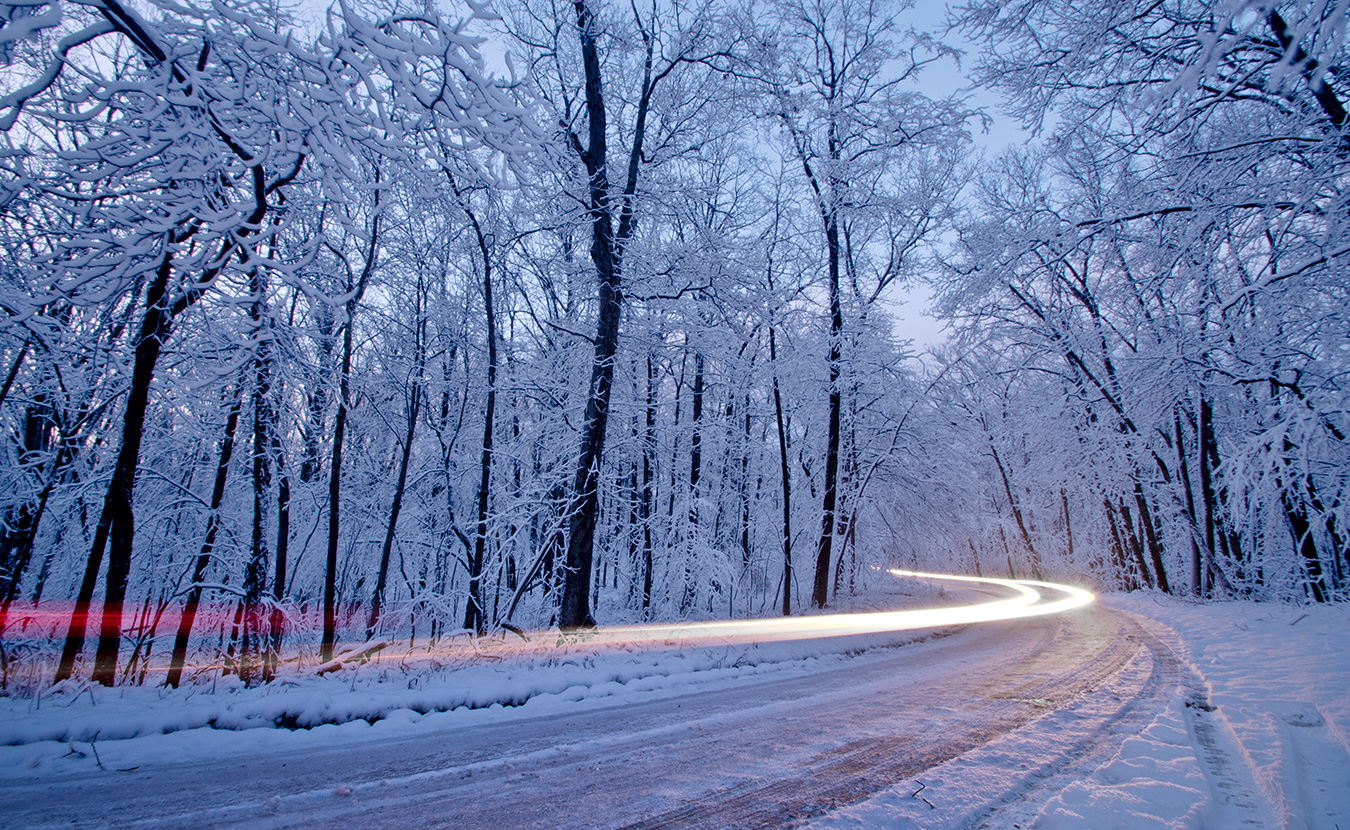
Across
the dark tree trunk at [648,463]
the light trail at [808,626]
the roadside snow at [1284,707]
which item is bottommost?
the light trail at [808,626]

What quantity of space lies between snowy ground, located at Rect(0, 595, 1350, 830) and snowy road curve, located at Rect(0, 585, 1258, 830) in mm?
19

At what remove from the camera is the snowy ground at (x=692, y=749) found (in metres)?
2.69

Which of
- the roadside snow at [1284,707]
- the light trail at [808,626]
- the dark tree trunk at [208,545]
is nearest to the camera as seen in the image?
the roadside snow at [1284,707]

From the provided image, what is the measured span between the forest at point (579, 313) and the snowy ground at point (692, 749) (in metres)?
2.19

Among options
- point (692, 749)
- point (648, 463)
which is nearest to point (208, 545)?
point (692, 749)

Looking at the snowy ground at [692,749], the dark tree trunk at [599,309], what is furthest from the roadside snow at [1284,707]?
the dark tree trunk at [599,309]

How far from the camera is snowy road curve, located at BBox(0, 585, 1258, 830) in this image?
263 cm

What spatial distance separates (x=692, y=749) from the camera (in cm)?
365

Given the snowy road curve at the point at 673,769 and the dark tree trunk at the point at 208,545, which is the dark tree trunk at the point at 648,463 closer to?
the dark tree trunk at the point at 208,545

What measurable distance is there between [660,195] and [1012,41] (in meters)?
5.82

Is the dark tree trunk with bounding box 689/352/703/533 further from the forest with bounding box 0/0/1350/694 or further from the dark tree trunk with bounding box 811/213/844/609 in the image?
the dark tree trunk with bounding box 811/213/844/609

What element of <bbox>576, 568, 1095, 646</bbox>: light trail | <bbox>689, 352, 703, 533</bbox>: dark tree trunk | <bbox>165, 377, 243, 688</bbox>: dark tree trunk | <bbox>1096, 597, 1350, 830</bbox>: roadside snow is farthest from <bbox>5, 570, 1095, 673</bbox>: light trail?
<bbox>1096, 597, 1350, 830</bbox>: roadside snow

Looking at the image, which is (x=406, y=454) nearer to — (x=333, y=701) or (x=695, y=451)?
(x=695, y=451)

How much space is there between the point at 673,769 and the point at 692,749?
1.45 feet
